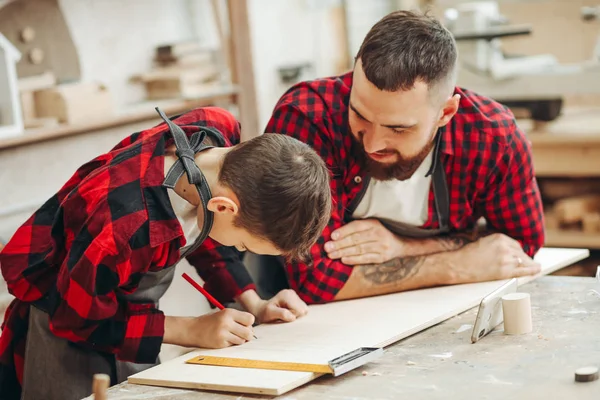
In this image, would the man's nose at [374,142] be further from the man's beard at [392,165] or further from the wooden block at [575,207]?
the wooden block at [575,207]

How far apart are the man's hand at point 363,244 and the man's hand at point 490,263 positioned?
0.53 feet

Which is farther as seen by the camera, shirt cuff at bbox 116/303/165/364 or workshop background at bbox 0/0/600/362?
workshop background at bbox 0/0/600/362

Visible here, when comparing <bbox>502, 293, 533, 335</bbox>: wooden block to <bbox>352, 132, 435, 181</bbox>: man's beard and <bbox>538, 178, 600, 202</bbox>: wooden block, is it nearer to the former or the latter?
<bbox>352, 132, 435, 181</bbox>: man's beard

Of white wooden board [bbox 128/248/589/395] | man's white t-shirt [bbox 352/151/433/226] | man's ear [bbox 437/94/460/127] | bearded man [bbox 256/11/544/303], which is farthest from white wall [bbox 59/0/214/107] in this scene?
white wooden board [bbox 128/248/589/395]

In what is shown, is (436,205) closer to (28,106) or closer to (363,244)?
(363,244)

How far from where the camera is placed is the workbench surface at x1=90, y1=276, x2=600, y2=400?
4.55ft

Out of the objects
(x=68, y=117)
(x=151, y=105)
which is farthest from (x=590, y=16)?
(x=68, y=117)

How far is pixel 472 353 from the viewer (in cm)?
157

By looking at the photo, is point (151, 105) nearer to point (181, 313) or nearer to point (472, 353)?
point (181, 313)

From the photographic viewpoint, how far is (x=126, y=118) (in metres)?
3.48

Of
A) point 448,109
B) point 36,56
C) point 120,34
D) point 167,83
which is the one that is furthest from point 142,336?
point 120,34

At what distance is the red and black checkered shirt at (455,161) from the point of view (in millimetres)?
2084

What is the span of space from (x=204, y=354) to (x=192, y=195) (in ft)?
1.05

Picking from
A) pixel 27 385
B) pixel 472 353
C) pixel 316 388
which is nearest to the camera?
pixel 316 388
